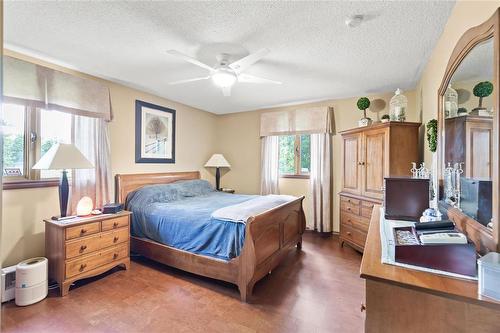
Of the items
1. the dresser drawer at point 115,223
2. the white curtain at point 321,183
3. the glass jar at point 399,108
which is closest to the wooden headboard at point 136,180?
the dresser drawer at point 115,223

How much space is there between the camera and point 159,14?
1.90 metres

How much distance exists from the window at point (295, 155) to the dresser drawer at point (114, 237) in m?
2.94

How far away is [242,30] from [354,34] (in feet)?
3.25

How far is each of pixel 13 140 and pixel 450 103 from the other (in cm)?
390

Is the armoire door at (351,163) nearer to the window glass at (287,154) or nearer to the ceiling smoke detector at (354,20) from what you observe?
the window glass at (287,154)

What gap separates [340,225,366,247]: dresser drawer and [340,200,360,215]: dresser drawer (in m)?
0.24

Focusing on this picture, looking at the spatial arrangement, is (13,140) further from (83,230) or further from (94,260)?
(94,260)

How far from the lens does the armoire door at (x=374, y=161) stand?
3098 mm

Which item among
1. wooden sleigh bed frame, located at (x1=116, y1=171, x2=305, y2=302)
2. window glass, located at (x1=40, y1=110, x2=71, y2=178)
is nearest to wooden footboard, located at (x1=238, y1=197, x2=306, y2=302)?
wooden sleigh bed frame, located at (x1=116, y1=171, x2=305, y2=302)

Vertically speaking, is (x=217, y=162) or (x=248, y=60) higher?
(x=248, y=60)

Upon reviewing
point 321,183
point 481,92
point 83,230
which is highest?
point 481,92

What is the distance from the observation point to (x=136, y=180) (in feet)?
11.9

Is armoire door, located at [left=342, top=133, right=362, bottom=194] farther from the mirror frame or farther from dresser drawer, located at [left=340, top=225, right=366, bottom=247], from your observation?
the mirror frame

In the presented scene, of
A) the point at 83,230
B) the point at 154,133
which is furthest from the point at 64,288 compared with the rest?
the point at 154,133
